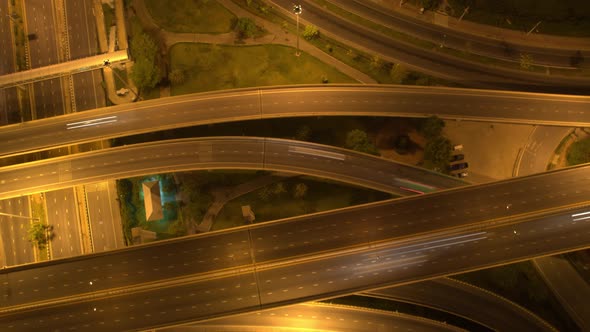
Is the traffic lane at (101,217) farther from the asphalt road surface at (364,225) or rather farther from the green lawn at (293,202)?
the green lawn at (293,202)

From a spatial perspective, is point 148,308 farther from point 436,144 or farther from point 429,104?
point 429,104

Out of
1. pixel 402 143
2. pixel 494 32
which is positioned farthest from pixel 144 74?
pixel 494 32

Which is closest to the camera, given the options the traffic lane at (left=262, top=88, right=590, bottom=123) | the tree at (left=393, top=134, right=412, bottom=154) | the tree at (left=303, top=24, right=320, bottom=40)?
the traffic lane at (left=262, top=88, right=590, bottom=123)

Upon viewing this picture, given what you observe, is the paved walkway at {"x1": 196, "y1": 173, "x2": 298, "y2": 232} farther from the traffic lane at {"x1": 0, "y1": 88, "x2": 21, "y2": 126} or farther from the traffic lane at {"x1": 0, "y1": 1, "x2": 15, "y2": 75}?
the traffic lane at {"x1": 0, "y1": 1, "x2": 15, "y2": 75}

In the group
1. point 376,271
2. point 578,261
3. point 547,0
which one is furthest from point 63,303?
point 547,0

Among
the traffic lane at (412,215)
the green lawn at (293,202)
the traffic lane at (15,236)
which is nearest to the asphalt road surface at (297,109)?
the traffic lane at (15,236)

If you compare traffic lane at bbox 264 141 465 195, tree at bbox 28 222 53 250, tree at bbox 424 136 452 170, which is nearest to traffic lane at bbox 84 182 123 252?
tree at bbox 28 222 53 250

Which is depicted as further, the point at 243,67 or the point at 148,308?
the point at 243,67
